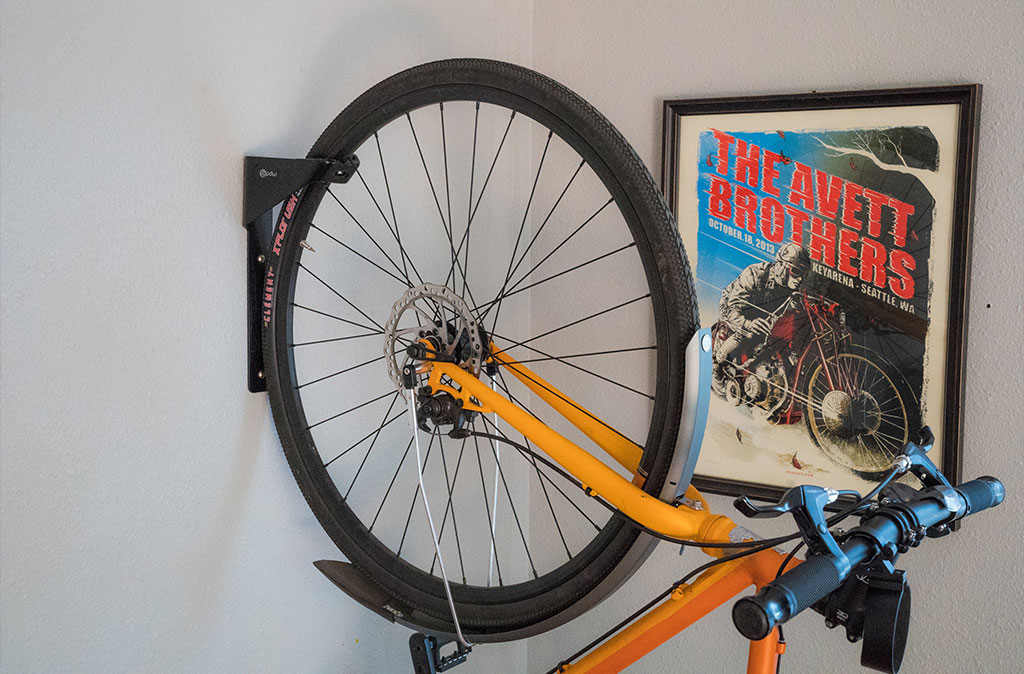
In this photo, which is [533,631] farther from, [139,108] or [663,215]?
[139,108]

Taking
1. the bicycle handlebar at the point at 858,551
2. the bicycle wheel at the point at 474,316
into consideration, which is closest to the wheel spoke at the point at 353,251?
the bicycle wheel at the point at 474,316

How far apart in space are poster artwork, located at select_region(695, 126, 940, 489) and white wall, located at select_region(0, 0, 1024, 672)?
10 cm

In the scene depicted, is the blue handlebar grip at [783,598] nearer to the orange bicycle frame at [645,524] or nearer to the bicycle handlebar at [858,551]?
the bicycle handlebar at [858,551]

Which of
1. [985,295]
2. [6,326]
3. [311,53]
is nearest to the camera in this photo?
[6,326]

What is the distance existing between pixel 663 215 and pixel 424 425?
1.53 feet

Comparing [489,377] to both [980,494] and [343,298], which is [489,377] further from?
[980,494]

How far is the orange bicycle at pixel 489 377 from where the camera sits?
94 centimetres

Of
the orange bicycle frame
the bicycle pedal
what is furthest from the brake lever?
the bicycle pedal

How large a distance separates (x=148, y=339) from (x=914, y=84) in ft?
Result: 4.35

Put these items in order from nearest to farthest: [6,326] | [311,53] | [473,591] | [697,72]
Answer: [6,326], [473,591], [311,53], [697,72]

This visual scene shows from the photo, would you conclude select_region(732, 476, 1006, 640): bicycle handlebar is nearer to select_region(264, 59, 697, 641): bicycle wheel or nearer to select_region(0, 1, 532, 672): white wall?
select_region(264, 59, 697, 641): bicycle wheel

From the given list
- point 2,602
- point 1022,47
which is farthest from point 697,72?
point 2,602

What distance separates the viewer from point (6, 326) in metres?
0.92

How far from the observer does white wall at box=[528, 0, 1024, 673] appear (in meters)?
1.36
